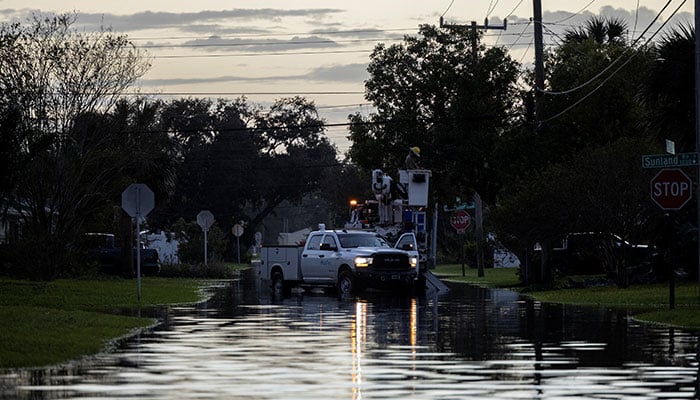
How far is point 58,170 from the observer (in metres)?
48.6

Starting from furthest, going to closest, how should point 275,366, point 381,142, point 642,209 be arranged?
point 381,142, point 642,209, point 275,366

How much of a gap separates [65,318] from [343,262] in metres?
17.7

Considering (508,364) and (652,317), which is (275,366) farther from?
(652,317)

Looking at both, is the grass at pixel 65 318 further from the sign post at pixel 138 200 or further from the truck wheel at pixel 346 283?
the truck wheel at pixel 346 283

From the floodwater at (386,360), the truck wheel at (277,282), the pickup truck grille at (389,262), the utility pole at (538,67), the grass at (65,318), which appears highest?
the utility pole at (538,67)

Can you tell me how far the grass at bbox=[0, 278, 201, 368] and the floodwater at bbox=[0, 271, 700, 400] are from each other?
586mm

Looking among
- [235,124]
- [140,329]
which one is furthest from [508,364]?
[235,124]

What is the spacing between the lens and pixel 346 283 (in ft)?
140

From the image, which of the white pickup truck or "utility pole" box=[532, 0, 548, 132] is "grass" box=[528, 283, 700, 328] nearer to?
the white pickup truck

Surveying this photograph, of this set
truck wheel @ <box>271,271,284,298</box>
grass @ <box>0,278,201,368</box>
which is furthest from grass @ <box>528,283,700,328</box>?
grass @ <box>0,278,201,368</box>

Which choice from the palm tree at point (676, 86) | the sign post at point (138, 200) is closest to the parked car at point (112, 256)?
the sign post at point (138, 200)

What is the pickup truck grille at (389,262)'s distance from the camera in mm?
42000

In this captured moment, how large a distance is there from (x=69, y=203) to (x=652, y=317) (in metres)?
25.6

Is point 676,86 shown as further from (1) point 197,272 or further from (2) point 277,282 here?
(1) point 197,272
